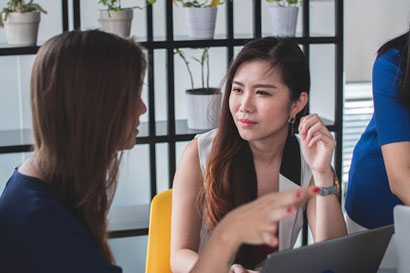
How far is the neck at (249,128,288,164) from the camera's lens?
2.26 meters

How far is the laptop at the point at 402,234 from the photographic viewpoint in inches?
63.2

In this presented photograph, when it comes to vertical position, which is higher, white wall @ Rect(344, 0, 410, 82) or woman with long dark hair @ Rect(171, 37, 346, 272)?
white wall @ Rect(344, 0, 410, 82)

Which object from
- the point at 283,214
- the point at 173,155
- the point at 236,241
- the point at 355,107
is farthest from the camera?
the point at 355,107

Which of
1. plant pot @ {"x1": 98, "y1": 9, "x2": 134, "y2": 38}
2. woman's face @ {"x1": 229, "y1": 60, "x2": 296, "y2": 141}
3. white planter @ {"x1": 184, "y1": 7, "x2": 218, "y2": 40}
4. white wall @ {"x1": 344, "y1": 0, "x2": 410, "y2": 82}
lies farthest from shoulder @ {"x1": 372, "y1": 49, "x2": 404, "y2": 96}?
white wall @ {"x1": 344, "y1": 0, "x2": 410, "y2": 82}

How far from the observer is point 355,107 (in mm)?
4172

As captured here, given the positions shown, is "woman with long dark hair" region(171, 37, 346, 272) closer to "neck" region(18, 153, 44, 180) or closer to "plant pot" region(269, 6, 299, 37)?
"neck" region(18, 153, 44, 180)

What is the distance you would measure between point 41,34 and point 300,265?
217 centimetres

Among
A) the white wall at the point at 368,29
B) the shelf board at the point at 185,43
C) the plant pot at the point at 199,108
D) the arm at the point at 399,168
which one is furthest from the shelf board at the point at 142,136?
the arm at the point at 399,168

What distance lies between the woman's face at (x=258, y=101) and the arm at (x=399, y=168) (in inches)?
13.0

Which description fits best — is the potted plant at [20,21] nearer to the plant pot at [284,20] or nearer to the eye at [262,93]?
the plant pot at [284,20]

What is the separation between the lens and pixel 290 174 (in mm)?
2289

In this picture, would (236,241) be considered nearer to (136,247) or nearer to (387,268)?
(387,268)

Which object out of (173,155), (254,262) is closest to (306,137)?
(254,262)

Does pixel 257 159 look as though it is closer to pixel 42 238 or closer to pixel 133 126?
pixel 133 126
